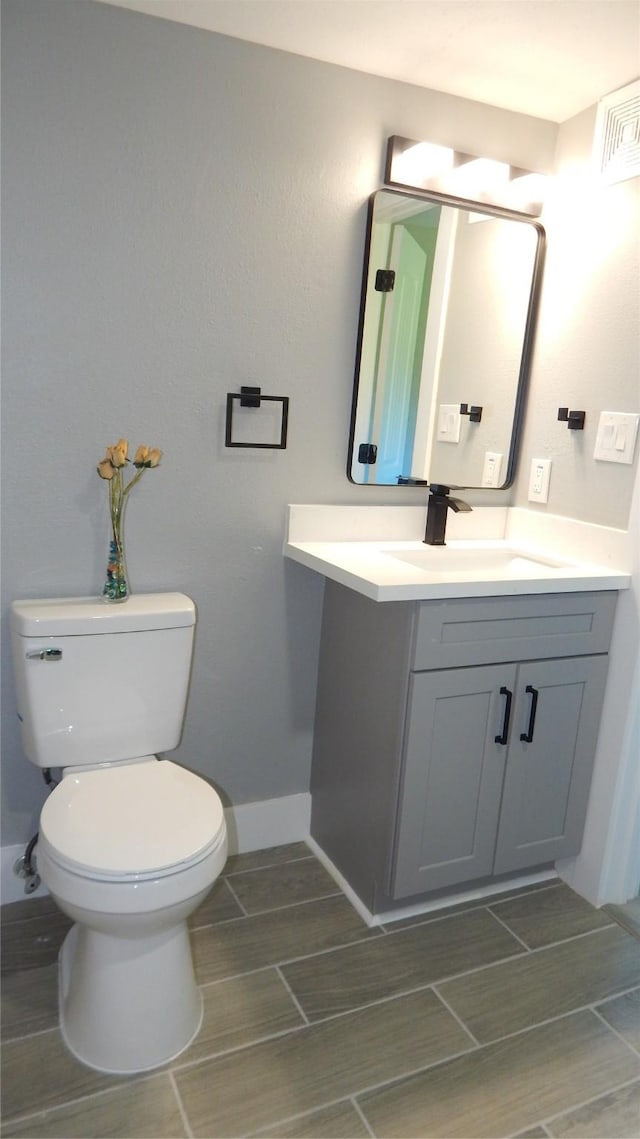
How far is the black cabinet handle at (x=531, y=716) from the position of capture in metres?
1.98

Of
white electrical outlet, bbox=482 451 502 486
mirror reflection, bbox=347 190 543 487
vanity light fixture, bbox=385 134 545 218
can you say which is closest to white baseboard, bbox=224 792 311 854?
mirror reflection, bbox=347 190 543 487

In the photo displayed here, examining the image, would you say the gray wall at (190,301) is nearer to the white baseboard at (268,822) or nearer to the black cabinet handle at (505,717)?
the white baseboard at (268,822)

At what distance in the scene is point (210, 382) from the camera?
1982mm

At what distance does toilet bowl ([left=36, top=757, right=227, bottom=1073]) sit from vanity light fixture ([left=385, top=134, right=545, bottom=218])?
1.67m

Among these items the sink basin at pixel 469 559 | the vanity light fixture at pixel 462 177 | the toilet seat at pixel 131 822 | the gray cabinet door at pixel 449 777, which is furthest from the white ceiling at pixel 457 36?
the toilet seat at pixel 131 822

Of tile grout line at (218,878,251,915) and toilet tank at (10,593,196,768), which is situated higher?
toilet tank at (10,593,196,768)

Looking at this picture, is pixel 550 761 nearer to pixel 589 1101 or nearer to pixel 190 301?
pixel 589 1101

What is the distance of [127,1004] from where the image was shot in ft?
5.10

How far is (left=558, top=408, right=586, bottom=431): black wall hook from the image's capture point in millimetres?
2180

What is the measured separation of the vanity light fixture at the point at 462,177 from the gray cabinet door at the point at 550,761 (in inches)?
51.6

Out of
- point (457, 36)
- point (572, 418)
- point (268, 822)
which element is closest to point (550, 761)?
point (268, 822)

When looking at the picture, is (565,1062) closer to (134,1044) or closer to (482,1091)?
(482,1091)

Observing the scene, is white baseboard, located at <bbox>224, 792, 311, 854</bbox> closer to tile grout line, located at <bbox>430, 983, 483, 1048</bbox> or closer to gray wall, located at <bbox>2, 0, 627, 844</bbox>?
gray wall, located at <bbox>2, 0, 627, 844</bbox>

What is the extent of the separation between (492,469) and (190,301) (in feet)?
3.46
